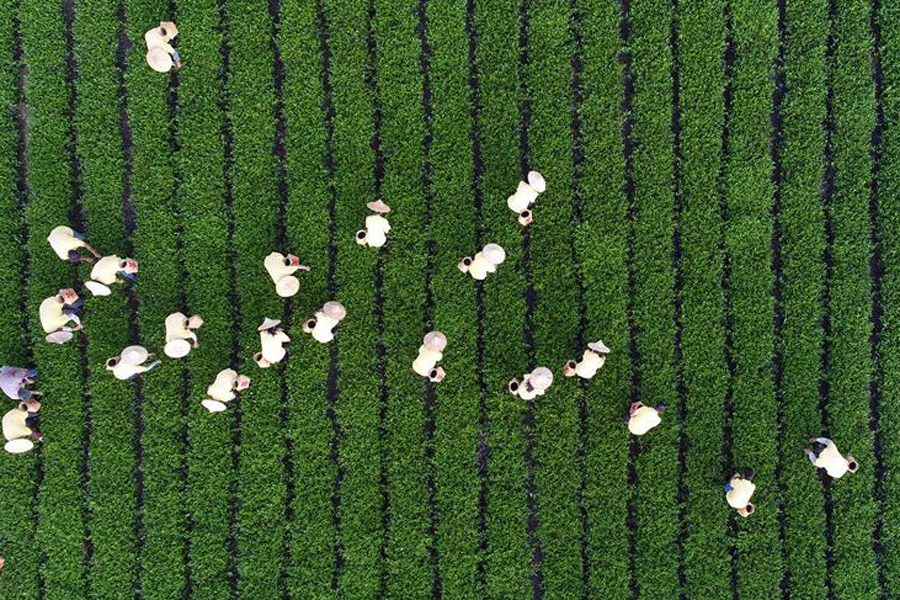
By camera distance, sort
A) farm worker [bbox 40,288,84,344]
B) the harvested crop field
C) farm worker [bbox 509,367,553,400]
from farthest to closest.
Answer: the harvested crop field
farm worker [bbox 40,288,84,344]
farm worker [bbox 509,367,553,400]

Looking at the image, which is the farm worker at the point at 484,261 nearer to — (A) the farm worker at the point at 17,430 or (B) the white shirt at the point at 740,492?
(B) the white shirt at the point at 740,492

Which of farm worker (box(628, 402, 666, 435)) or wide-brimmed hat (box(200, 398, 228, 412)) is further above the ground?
farm worker (box(628, 402, 666, 435))

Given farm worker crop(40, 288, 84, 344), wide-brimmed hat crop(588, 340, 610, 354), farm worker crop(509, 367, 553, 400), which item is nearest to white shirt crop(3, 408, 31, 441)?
farm worker crop(40, 288, 84, 344)

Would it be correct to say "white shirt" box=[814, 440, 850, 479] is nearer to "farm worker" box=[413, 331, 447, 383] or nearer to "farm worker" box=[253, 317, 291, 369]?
"farm worker" box=[413, 331, 447, 383]

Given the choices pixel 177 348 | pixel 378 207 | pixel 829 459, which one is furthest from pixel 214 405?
pixel 829 459

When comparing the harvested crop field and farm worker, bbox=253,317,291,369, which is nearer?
farm worker, bbox=253,317,291,369

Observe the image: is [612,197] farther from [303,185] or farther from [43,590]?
[43,590]

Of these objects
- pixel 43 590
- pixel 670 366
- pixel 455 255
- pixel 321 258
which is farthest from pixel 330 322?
pixel 43 590
